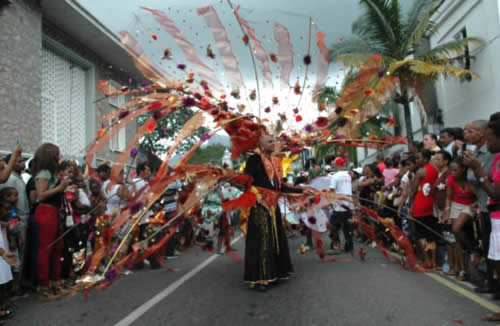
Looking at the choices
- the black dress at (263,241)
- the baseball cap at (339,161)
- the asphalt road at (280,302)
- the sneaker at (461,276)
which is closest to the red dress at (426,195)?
the asphalt road at (280,302)

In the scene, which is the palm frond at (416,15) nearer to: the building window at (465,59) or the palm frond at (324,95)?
the building window at (465,59)

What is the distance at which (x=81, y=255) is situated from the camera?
548cm

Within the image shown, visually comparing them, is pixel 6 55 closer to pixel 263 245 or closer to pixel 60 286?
A: pixel 60 286

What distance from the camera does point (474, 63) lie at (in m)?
14.4

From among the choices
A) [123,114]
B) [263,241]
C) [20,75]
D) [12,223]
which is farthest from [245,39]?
[20,75]

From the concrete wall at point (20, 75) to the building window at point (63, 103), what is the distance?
1.39m

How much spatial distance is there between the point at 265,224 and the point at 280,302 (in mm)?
1054

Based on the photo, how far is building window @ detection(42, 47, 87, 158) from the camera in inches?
476

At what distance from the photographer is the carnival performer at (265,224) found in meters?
4.96

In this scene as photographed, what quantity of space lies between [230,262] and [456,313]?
3.87 meters

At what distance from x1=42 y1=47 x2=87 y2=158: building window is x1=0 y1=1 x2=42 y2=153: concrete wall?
1.39 m

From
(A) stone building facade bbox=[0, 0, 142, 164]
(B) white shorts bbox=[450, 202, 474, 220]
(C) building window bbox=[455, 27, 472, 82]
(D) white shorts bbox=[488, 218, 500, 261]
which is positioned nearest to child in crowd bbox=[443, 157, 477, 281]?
(B) white shorts bbox=[450, 202, 474, 220]

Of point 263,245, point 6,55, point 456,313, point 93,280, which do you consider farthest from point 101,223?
point 6,55

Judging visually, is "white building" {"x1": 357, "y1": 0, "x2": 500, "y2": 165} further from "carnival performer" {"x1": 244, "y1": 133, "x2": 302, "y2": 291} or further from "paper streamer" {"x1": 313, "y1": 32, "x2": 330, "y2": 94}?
"carnival performer" {"x1": 244, "y1": 133, "x2": 302, "y2": 291}
